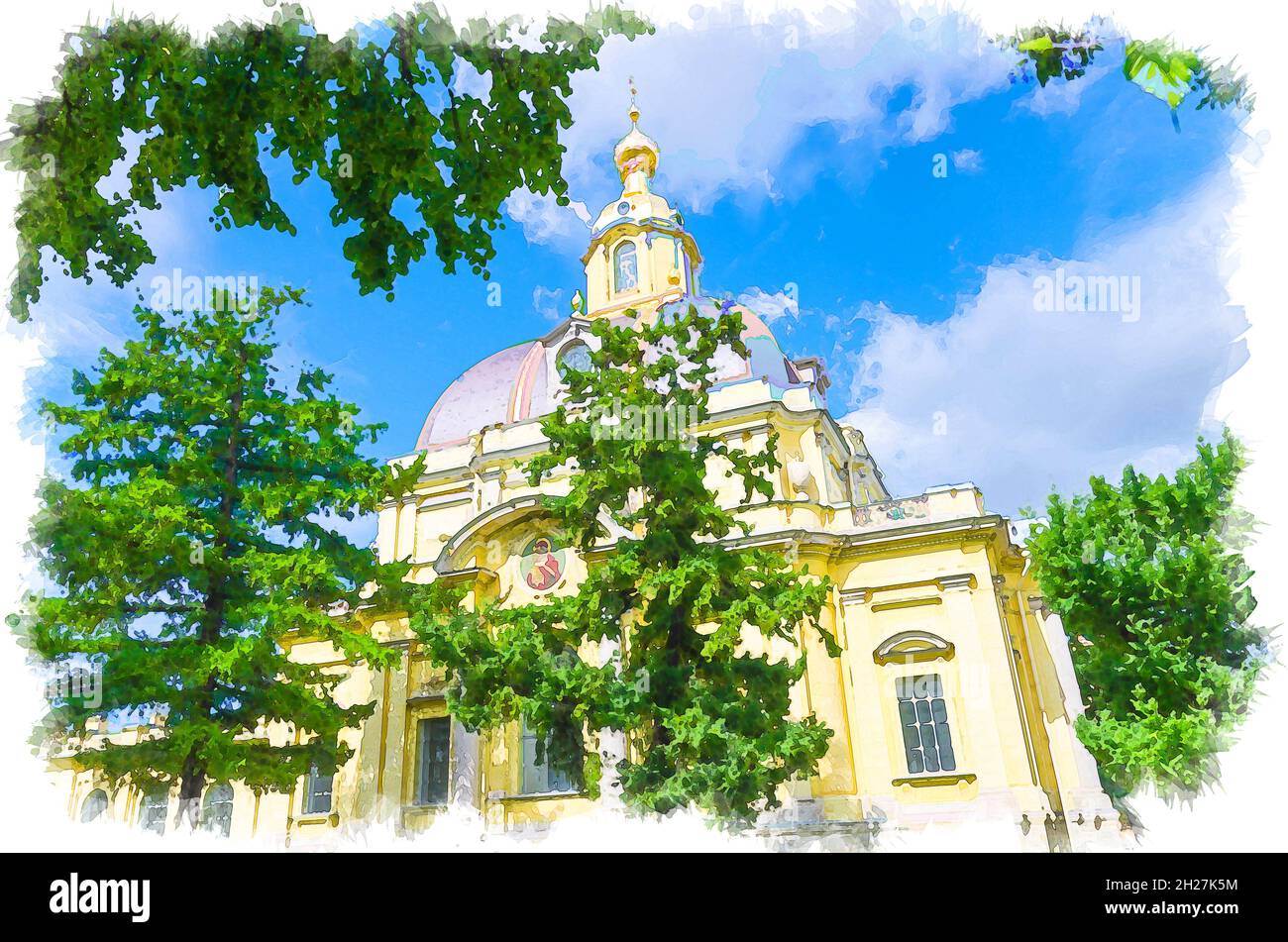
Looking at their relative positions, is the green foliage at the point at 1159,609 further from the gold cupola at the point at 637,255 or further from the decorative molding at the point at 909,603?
the gold cupola at the point at 637,255

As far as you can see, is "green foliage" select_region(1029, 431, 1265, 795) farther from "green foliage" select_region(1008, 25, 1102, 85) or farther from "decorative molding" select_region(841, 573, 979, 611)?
"green foliage" select_region(1008, 25, 1102, 85)

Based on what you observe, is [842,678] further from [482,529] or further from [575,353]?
[575,353]

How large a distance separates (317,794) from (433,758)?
3.09 metres

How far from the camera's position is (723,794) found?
12.2 m

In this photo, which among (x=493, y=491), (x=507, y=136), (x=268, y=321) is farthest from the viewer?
(x=493, y=491)

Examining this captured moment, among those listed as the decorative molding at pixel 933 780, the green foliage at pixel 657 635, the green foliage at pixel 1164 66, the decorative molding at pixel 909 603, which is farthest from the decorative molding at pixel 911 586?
the green foliage at pixel 1164 66

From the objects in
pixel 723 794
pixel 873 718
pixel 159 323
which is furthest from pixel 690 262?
pixel 723 794

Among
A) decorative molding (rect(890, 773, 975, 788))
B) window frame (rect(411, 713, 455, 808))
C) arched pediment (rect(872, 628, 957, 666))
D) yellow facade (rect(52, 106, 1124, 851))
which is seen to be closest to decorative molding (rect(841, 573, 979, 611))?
yellow facade (rect(52, 106, 1124, 851))

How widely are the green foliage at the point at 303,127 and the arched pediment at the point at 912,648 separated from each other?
52.2 ft

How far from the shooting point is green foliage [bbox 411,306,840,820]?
40.7ft

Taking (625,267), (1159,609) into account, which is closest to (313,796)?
(1159,609)

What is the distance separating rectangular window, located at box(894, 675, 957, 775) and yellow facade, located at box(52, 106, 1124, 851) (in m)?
0.05
